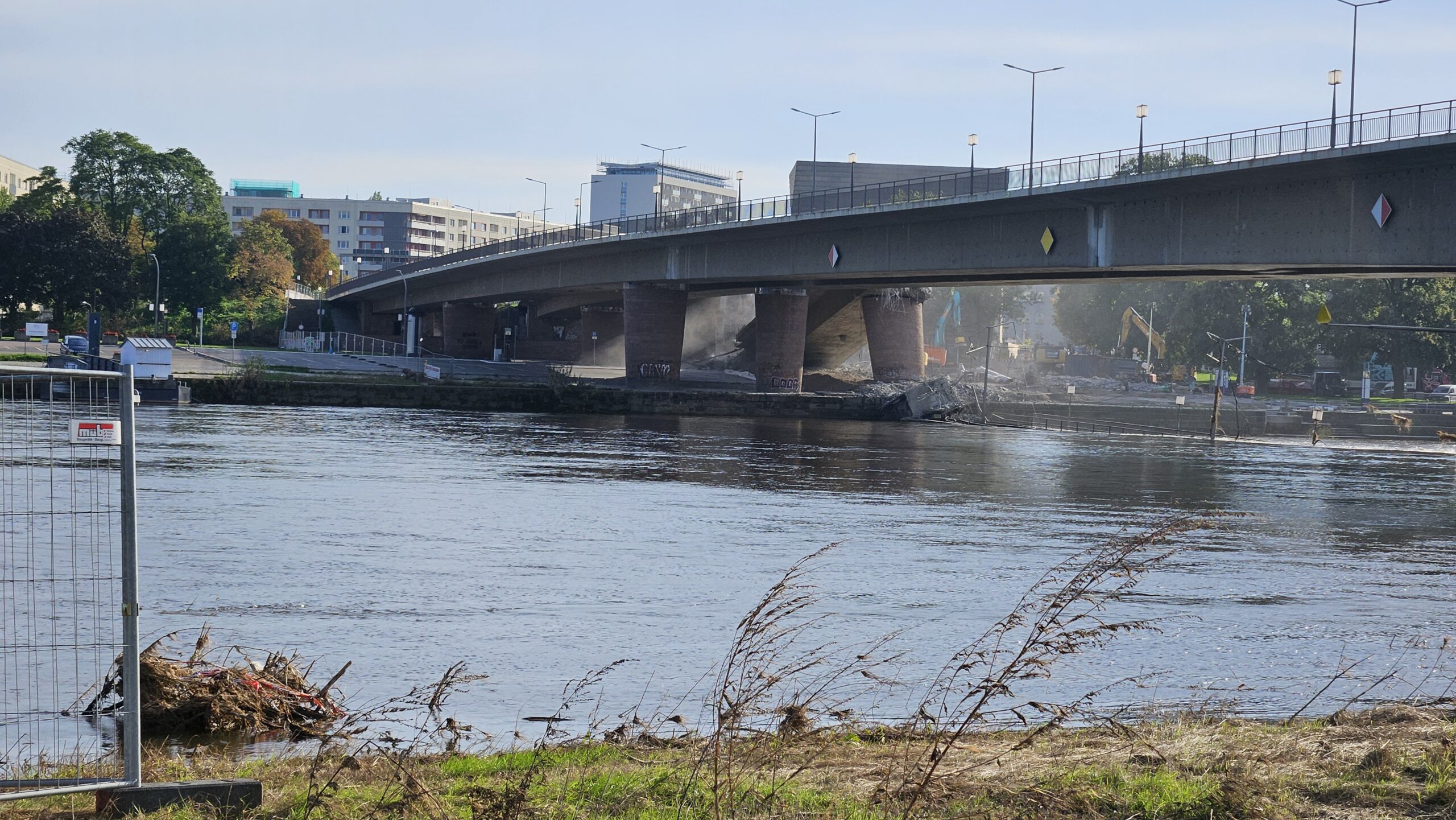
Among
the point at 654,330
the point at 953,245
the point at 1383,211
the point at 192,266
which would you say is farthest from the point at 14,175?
the point at 1383,211

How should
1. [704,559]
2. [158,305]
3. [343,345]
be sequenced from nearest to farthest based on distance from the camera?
[704,559], [158,305], [343,345]

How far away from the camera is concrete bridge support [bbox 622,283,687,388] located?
77.9 metres

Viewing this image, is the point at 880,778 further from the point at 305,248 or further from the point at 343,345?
the point at 305,248

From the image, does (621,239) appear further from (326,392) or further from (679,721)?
(679,721)

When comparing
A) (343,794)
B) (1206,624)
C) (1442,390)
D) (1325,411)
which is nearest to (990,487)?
(1206,624)

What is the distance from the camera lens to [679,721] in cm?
984

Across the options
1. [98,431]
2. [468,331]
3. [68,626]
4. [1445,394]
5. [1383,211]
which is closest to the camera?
[98,431]

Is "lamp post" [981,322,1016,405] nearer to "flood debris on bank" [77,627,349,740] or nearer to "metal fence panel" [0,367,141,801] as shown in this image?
"metal fence panel" [0,367,141,801]

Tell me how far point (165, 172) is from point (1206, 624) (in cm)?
13587

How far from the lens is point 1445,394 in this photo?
108m

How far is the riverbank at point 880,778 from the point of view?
635 centimetres

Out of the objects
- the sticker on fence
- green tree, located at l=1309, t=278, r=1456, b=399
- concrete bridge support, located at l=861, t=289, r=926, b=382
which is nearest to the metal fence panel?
the sticker on fence

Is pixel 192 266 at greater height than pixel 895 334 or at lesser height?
greater

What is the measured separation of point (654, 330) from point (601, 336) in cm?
3923
